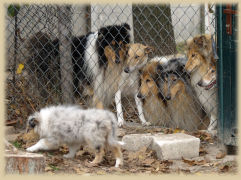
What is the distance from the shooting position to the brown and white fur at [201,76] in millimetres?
5848

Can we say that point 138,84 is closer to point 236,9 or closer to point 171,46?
point 171,46

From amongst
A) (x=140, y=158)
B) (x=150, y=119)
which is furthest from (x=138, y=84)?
(x=140, y=158)

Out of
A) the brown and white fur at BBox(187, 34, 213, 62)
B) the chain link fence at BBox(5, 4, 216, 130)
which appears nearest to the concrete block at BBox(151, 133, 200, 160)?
the chain link fence at BBox(5, 4, 216, 130)

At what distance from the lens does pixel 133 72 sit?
6691mm

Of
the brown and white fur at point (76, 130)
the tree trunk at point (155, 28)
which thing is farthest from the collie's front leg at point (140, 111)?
the brown and white fur at point (76, 130)

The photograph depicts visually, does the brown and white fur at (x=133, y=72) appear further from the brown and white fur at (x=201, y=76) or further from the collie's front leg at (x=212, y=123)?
the collie's front leg at (x=212, y=123)

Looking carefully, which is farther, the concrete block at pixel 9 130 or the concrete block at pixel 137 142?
the concrete block at pixel 9 130

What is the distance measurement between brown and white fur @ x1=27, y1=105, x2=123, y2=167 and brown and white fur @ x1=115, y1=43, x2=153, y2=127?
5.86ft

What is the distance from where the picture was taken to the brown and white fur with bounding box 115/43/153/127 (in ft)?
21.6

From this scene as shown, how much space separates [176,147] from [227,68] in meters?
1.17

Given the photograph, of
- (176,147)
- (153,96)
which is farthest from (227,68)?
(153,96)

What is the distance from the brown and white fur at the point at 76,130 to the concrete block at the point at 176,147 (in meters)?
0.49

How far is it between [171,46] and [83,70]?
1.56 metres

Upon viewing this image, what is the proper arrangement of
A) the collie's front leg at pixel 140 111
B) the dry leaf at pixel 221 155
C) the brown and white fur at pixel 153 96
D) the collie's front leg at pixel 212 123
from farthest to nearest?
the collie's front leg at pixel 140 111, the brown and white fur at pixel 153 96, the collie's front leg at pixel 212 123, the dry leaf at pixel 221 155
